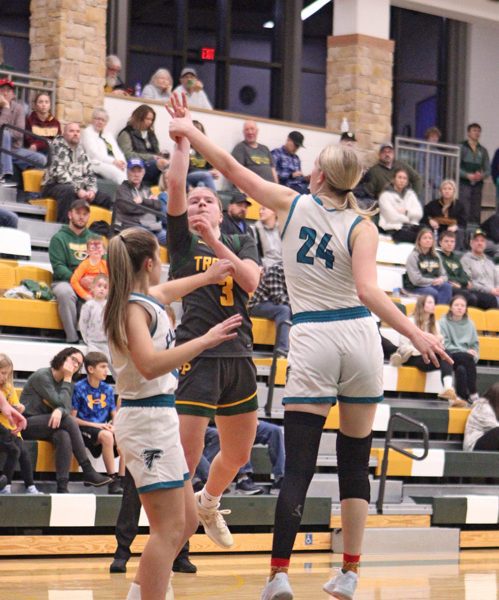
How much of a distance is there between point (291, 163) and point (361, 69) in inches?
106

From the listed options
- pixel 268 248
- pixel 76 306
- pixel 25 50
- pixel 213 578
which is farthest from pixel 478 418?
pixel 25 50

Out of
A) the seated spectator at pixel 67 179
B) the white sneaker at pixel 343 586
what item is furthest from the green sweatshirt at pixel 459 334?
the white sneaker at pixel 343 586

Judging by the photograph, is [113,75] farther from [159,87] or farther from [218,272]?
[218,272]

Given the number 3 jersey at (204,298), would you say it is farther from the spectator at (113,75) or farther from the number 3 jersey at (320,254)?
the spectator at (113,75)

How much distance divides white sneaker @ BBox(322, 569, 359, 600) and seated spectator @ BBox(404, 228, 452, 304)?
896cm

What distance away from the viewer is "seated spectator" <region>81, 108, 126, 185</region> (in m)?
13.0

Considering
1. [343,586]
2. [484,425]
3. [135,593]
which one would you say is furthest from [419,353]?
[135,593]

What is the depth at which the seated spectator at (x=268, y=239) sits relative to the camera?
12227 mm

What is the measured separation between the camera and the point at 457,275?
47.9ft

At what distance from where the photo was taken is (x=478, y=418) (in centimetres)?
1173

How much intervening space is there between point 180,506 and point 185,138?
5.14 ft

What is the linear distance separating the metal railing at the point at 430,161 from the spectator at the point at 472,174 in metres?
0.18

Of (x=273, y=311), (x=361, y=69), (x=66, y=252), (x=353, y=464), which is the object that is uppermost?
(x=361, y=69)

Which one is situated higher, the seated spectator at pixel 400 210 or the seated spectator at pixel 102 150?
the seated spectator at pixel 102 150
